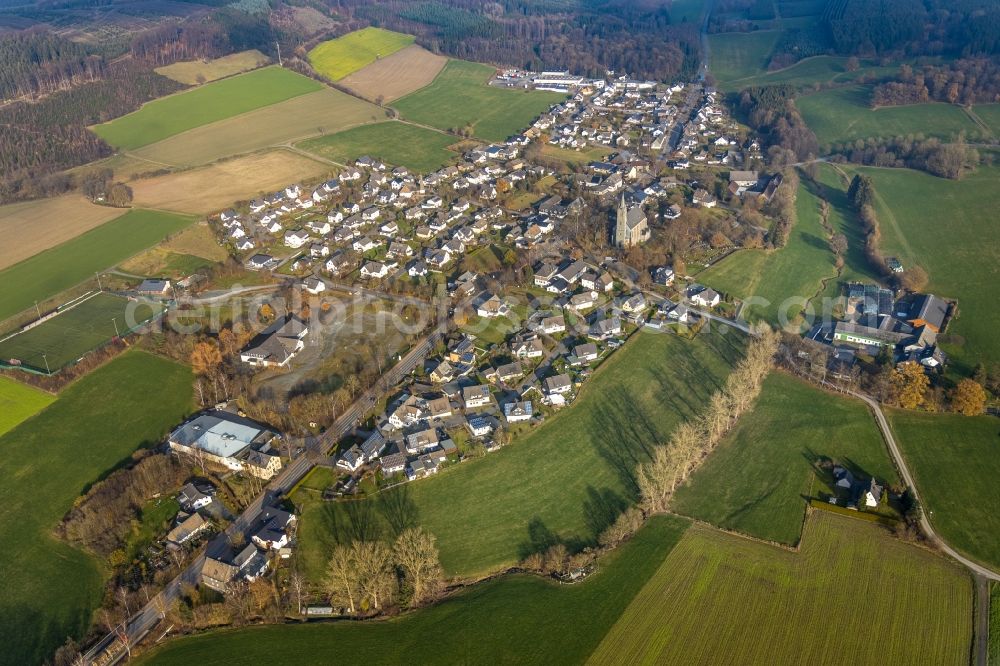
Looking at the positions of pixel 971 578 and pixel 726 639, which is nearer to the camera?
pixel 726 639

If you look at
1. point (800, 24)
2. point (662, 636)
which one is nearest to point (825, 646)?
point (662, 636)

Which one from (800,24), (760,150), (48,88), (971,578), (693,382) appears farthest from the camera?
(800,24)

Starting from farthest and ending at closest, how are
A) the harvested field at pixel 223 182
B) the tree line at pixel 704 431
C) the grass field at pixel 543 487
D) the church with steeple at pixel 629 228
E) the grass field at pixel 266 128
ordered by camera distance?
the grass field at pixel 266 128
the harvested field at pixel 223 182
the church with steeple at pixel 629 228
the tree line at pixel 704 431
the grass field at pixel 543 487

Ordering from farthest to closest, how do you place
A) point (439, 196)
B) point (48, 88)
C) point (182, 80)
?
point (182, 80)
point (48, 88)
point (439, 196)

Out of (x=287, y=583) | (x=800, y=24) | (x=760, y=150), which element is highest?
(x=800, y=24)

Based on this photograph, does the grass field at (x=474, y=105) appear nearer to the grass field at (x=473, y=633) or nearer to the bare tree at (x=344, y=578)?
the bare tree at (x=344, y=578)

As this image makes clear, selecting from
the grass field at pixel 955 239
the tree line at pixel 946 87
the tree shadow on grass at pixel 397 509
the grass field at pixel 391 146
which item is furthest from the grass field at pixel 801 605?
the tree line at pixel 946 87

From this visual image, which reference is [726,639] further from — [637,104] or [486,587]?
[637,104]

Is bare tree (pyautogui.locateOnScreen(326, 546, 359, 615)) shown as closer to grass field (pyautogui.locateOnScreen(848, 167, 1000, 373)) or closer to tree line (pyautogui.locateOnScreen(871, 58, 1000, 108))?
grass field (pyautogui.locateOnScreen(848, 167, 1000, 373))
